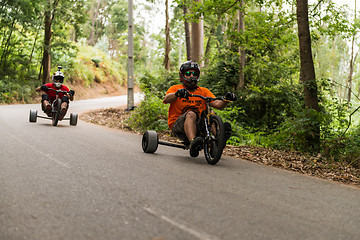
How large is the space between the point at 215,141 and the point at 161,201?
8.79 ft

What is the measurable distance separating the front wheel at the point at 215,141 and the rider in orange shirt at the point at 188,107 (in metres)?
0.19

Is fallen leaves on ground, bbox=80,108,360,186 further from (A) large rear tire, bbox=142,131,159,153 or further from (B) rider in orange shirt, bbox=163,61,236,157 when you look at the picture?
(A) large rear tire, bbox=142,131,159,153

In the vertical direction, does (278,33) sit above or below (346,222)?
above

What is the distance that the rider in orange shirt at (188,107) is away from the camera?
6.83m

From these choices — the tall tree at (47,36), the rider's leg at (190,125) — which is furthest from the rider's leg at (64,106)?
the tall tree at (47,36)

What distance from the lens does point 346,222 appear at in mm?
3803

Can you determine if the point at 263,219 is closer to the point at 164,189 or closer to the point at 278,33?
the point at 164,189

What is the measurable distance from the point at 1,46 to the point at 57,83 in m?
19.4

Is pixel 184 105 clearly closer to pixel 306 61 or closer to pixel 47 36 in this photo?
pixel 306 61

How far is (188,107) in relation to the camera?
736 cm

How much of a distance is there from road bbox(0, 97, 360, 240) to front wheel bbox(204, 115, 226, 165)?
0.63ft

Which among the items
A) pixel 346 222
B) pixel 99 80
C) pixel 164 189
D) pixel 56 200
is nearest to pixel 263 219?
pixel 346 222

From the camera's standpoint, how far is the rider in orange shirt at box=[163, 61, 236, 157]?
683cm

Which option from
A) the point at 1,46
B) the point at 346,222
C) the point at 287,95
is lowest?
the point at 346,222
